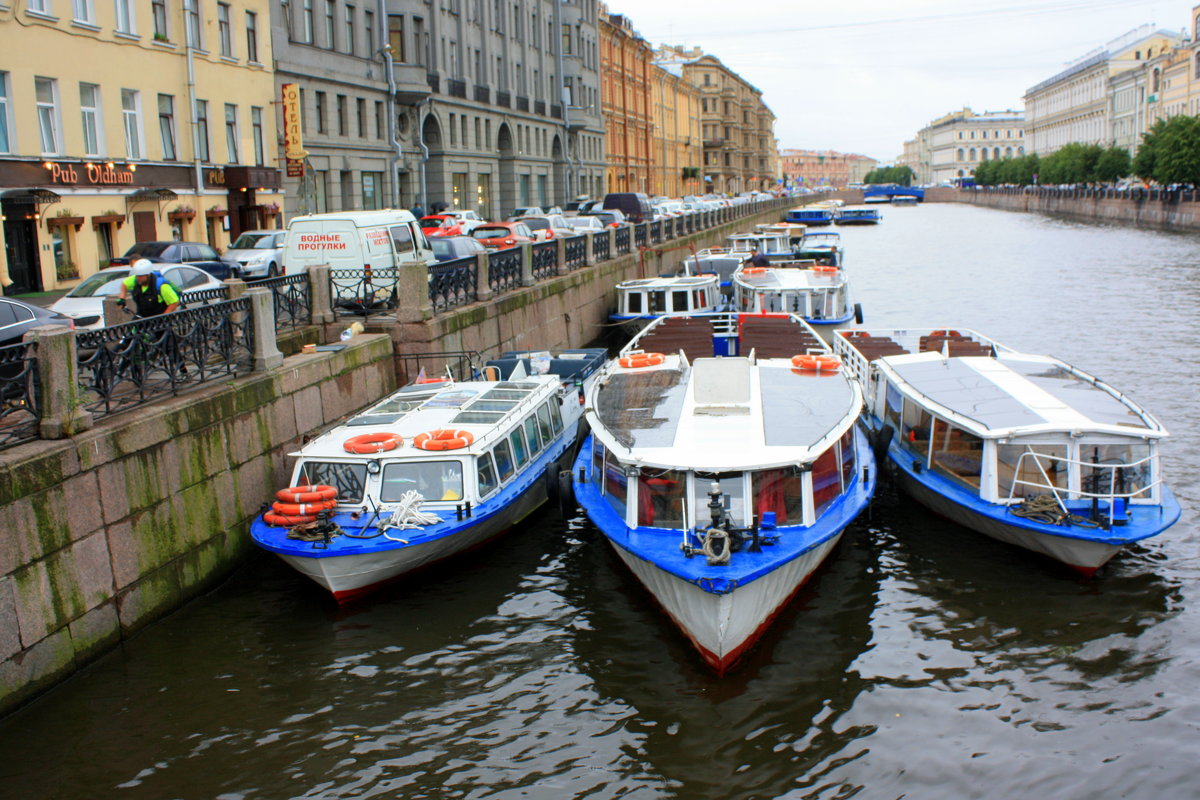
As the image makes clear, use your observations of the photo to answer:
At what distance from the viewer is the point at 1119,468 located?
42.3 feet

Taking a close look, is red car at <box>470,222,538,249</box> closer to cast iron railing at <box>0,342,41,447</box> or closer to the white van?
the white van

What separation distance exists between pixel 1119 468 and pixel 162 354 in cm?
1104

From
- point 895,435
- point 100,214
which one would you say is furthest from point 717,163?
point 895,435

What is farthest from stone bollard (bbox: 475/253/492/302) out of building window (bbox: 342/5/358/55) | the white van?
building window (bbox: 342/5/358/55)

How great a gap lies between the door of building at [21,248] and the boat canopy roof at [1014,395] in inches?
802

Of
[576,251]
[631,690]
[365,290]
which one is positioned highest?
[576,251]

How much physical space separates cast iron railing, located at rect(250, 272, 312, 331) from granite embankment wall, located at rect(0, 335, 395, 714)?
6.75ft

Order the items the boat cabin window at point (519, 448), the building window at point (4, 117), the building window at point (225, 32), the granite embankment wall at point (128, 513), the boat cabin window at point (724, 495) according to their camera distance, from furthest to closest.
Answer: the building window at point (225, 32) < the building window at point (4, 117) < the boat cabin window at point (519, 448) < the boat cabin window at point (724, 495) < the granite embankment wall at point (128, 513)

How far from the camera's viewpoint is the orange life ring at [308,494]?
12.4 meters

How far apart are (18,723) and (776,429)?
7950mm

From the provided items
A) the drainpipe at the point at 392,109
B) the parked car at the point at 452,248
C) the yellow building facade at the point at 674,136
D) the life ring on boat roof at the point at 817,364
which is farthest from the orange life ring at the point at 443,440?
the yellow building facade at the point at 674,136

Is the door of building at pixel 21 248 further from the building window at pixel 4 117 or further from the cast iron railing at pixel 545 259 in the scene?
the cast iron railing at pixel 545 259

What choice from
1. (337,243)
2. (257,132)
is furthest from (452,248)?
(257,132)

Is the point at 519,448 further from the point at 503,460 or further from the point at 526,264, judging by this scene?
the point at 526,264
